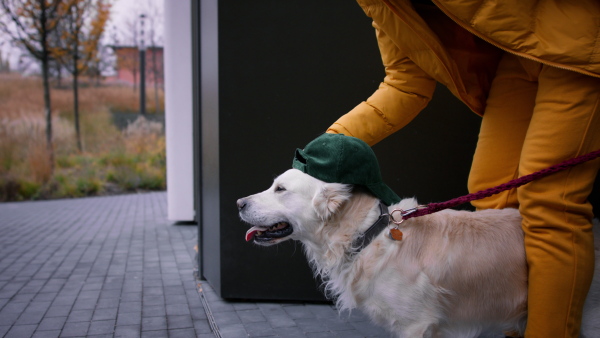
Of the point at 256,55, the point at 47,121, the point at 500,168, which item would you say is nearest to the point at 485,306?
the point at 500,168

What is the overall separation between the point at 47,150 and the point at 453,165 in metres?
10.3

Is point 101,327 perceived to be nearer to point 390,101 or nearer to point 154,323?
point 154,323

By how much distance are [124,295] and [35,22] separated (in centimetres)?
1046

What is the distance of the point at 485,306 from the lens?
201 cm

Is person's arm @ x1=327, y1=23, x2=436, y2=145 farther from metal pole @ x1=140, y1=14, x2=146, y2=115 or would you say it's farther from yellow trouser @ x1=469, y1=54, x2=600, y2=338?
metal pole @ x1=140, y1=14, x2=146, y2=115

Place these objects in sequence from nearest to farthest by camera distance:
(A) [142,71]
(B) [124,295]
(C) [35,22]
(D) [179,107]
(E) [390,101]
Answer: (E) [390,101] < (B) [124,295] < (D) [179,107] < (C) [35,22] < (A) [142,71]

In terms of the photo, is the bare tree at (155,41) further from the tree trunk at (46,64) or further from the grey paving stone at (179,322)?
the grey paving stone at (179,322)

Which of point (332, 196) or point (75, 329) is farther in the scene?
point (75, 329)

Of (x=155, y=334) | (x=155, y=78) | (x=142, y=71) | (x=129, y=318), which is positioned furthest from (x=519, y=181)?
(x=155, y=78)

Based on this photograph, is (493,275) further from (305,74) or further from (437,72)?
(305,74)

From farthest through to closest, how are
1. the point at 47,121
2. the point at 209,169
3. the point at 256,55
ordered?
the point at 47,121 → the point at 209,169 → the point at 256,55

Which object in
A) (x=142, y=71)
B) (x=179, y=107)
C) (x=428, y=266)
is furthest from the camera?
(x=142, y=71)

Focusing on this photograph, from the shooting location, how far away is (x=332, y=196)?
82.4 inches

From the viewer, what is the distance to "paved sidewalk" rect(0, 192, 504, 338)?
327 centimetres
